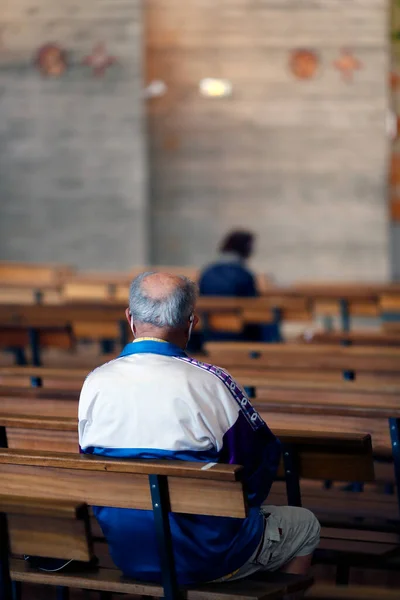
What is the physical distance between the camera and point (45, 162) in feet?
35.3

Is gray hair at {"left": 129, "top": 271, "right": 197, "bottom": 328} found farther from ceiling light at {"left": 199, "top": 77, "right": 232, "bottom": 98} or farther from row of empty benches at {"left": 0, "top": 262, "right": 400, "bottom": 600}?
ceiling light at {"left": 199, "top": 77, "right": 232, "bottom": 98}

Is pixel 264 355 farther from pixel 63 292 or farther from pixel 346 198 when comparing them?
pixel 346 198

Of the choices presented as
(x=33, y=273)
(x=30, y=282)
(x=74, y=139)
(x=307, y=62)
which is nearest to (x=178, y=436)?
(x=30, y=282)

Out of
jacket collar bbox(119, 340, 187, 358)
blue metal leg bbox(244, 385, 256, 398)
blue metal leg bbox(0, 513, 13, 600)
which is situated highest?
jacket collar bbox(119, 340, 187, 358)

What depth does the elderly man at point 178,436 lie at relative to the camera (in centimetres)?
246

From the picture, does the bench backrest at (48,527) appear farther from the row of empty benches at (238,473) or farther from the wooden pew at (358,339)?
the wooden pew at (358,339)

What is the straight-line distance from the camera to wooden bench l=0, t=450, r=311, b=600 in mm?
2260

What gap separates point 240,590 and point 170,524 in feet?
0.69

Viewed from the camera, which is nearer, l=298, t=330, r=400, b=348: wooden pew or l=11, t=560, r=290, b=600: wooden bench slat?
l=11, t=560, r=290, b=600: wooden bench slat

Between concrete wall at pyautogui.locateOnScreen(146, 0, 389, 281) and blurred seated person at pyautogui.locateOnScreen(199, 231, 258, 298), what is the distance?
13.3 ft

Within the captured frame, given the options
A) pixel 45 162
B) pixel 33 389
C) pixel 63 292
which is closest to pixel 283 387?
pixel 33 389

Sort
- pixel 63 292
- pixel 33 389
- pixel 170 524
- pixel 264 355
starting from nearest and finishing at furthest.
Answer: pixel 170 524 < pixel 33 389 < pixel 264 355 < pixel 63 292

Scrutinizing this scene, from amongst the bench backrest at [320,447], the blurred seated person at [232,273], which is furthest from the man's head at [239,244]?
the bench backrest at [320,447]

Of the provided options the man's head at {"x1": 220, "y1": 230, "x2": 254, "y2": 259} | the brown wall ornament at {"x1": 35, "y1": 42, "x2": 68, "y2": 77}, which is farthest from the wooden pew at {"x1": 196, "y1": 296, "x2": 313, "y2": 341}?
the brown wall ornament at {"x1": 35, "y1": 42, "x2": 68, "y2": 77}
